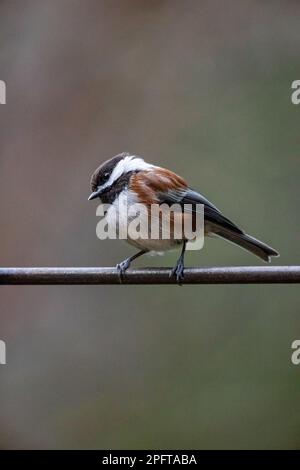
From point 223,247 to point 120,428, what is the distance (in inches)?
56.2

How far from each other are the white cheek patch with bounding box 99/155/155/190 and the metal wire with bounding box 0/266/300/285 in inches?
28.8

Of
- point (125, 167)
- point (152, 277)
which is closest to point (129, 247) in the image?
point (125, 167)

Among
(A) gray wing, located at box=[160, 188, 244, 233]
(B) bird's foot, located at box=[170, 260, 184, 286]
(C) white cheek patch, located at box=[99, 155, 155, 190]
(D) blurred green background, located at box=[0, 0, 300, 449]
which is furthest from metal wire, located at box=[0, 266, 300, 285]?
(D) blurred green background, located at box=[0, 0, 300, 449]

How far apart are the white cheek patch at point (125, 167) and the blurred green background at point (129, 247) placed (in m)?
1.88

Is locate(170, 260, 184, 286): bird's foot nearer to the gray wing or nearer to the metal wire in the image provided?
the metal wire

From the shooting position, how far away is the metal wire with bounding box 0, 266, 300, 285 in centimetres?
239

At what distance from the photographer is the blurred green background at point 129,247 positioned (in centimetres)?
533

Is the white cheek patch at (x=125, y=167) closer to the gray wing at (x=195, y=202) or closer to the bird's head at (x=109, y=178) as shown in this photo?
the bird's head at (x=109, y=178)

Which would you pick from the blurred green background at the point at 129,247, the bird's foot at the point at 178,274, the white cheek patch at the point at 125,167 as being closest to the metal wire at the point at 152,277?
the bird's foot at the point at 178,274

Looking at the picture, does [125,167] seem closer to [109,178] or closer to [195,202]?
[109,178]

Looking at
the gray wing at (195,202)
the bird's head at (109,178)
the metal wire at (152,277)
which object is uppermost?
the bird's head at (109,178)

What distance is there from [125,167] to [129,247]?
1.99 m

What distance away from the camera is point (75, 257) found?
531 centimetres

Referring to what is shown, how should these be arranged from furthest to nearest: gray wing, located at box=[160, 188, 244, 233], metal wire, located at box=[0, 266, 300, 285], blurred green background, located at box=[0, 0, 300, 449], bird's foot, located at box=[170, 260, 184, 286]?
blurred green background, located at box=[0, 0, 300, 449], gray wing, located at box=[160, 188, 244, 233], bird's foot, located at box=[170, 260, 184, 286], metal wire, located at box=[0, 266, 300, 285]
